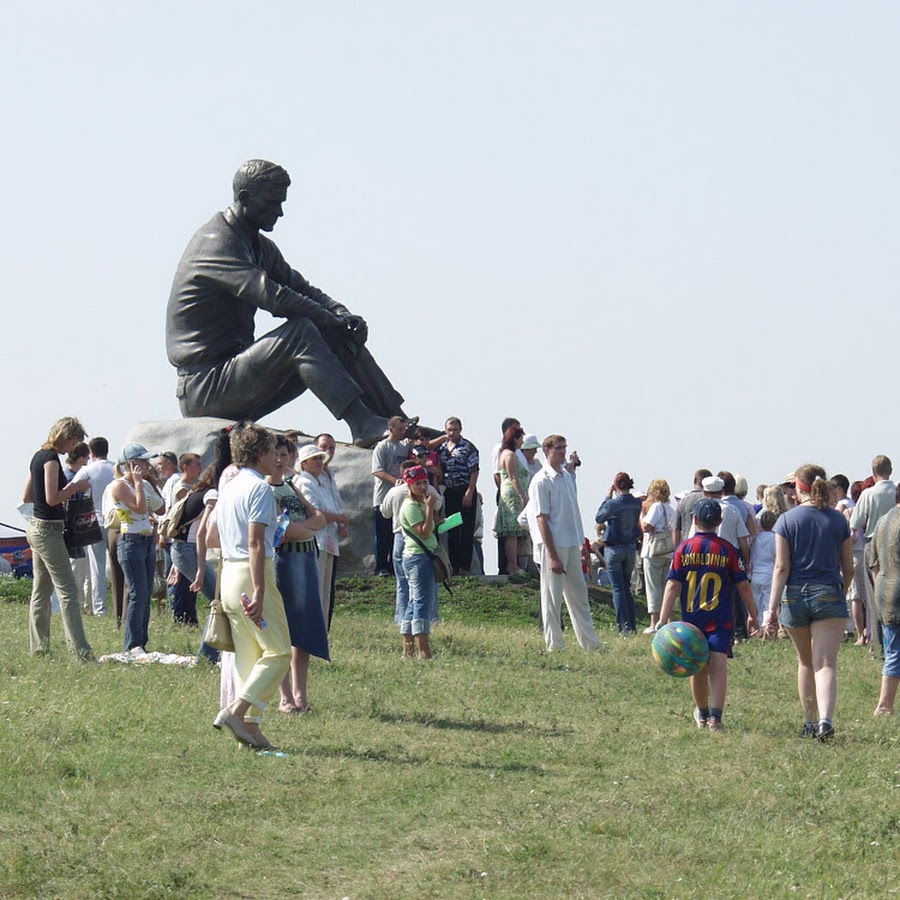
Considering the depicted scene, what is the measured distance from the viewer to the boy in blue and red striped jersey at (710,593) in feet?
34.0

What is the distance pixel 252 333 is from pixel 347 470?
2473mm

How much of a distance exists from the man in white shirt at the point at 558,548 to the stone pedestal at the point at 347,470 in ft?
16.7

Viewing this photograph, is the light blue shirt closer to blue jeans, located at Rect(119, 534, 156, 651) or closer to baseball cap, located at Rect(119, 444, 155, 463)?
blue jeans, located at Rect(119, 534, 156, 651)

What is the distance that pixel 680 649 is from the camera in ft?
32.8

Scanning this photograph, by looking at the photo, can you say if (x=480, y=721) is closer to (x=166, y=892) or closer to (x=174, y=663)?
(x=174, y=663)

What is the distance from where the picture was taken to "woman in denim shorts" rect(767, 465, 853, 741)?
1012 cm

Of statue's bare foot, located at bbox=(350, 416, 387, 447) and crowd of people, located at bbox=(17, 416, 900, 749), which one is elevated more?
statue's bare foot, located at bbox=(350, 416, 387, 447)

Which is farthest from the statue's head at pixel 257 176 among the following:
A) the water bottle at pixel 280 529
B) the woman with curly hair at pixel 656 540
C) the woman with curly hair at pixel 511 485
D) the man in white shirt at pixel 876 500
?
the water bottle at pixel 280 529

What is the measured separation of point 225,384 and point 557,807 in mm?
12902

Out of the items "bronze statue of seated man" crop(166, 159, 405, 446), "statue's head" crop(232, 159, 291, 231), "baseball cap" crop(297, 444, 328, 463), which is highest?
"statue's head" crop(232, 159, 291, 231)

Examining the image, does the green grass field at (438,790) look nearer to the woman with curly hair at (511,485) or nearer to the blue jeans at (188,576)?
the blue jeans at (188,576)

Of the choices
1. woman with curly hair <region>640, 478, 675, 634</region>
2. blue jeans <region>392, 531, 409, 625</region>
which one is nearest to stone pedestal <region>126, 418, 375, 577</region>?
woman with curly hair <region>640, 478, 675, 634</region>

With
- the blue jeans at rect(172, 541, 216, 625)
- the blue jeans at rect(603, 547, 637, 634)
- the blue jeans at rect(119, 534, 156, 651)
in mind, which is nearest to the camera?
the blue jeans at rect(119, 534, 156, 651)

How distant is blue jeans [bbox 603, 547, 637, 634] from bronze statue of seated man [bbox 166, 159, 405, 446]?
14.4 ft
